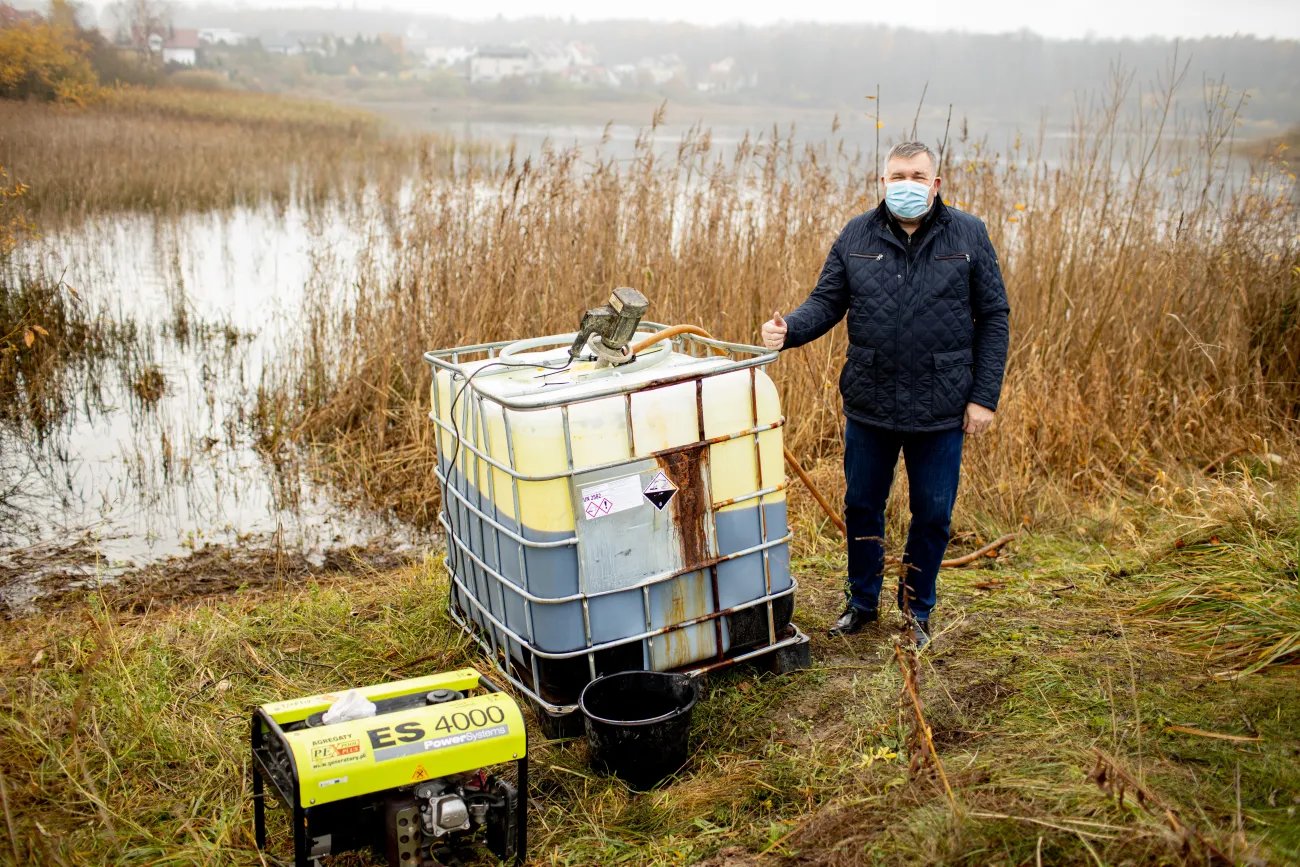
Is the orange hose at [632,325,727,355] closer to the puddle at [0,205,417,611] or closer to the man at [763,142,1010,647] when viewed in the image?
the man at [763,142,1010,647]

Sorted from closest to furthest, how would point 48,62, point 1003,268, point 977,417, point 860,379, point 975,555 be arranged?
point 977,417 < point 860,379 < point 975,555 < point 1003,268 < point 48,62

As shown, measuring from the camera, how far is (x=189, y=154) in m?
11.8

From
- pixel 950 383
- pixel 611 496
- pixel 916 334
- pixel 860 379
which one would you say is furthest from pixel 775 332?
pixel 611 496

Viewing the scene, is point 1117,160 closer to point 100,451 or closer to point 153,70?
point 100,451

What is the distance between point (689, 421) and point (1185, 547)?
2252 mm

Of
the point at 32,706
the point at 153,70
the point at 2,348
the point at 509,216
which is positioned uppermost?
the point at 153,70

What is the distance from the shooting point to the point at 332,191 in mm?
13875

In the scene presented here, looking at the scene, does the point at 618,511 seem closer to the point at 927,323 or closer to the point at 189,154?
the point at 927,323

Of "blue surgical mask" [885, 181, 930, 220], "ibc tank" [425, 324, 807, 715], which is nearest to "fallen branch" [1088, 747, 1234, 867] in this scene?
"ibc tank" [425, 324, 807, 715]

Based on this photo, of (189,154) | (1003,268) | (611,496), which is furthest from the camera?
(189,154)

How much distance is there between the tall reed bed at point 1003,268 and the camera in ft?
17.2

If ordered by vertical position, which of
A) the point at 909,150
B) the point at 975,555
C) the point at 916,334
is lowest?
the point at 975,555

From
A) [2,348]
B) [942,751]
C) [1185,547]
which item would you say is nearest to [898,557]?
[1185,547]

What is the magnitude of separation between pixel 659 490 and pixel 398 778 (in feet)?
3.32
